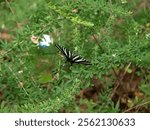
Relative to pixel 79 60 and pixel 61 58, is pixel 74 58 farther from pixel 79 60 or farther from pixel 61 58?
pixel 61 58

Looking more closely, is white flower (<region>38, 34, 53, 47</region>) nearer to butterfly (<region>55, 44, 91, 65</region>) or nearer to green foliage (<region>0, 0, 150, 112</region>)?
green foliage (<region>0, 0, 150, 112</region>)

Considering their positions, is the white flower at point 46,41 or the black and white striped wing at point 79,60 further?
the white flower at point 46,41

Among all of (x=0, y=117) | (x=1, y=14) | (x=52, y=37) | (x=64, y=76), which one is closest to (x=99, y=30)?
(x=64, y=76)

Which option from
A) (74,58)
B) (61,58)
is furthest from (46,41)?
(74,58)

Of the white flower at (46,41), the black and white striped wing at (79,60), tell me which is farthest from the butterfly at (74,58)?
the white flower at (46,41)

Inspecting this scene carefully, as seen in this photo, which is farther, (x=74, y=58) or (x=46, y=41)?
(x=46, y=41)

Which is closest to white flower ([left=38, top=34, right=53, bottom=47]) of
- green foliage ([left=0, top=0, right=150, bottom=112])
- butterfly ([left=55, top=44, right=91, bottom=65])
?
green foliage ([left=0, top=0, right=150, bottom=112])

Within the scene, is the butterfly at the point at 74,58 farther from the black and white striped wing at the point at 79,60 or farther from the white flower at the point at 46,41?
the white flower at the point at 46,41

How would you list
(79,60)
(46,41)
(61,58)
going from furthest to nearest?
1. (46,41)
2. (61,58)
3. (79,60)

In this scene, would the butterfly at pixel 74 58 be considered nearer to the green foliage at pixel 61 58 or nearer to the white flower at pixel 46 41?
the green foliage at pixel 61 58
